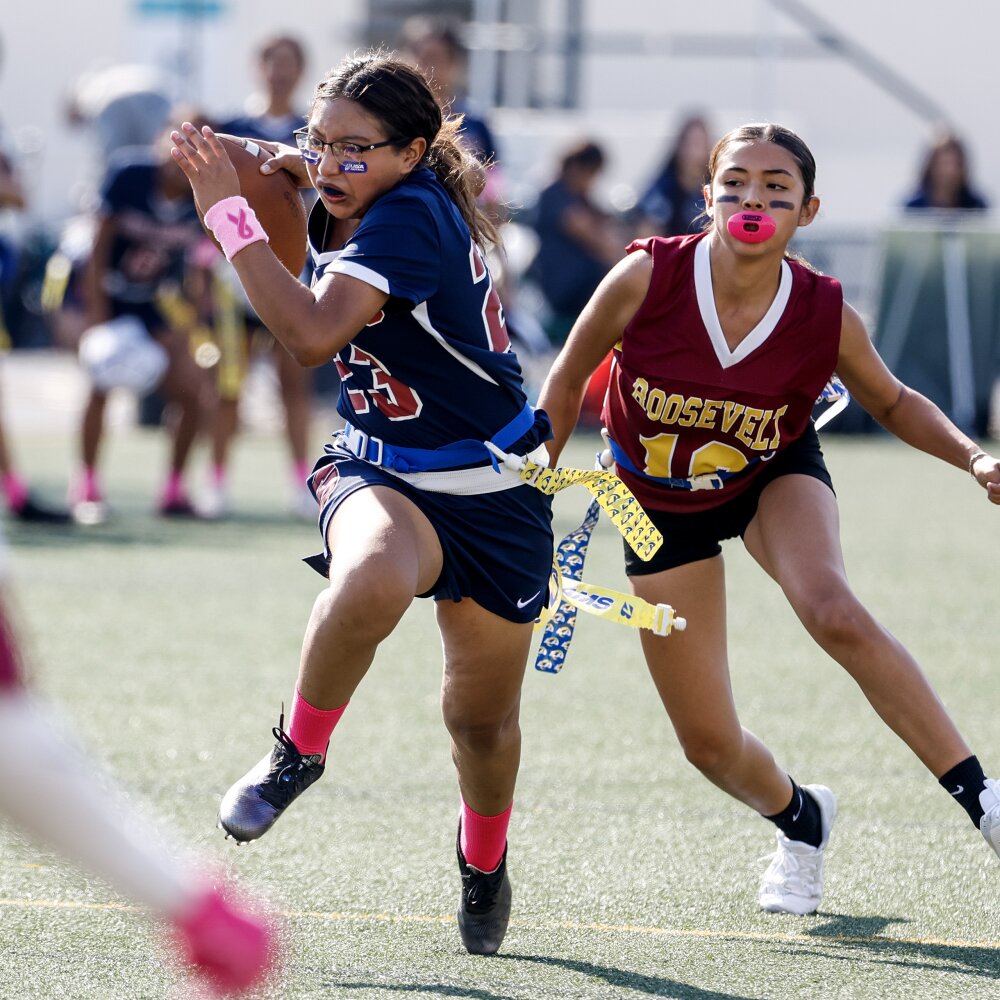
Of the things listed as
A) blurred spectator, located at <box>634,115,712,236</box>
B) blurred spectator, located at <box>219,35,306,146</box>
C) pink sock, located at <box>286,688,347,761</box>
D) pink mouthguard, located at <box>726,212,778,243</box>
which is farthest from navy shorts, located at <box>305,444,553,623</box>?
blurred spectator, located at <box>634,115,712,236</box>

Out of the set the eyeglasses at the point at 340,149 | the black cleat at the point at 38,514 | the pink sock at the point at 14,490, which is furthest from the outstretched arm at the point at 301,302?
the black cleat at the point at 38,514

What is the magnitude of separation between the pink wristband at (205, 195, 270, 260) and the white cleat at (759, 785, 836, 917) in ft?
5.43

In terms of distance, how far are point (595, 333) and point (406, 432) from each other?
0.53m

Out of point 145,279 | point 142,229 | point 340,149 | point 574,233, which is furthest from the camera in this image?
point 574,233

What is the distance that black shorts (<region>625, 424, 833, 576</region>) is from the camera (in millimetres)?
3828

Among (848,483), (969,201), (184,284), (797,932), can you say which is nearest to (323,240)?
(797,932)

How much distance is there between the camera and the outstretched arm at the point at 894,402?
3.68 meters

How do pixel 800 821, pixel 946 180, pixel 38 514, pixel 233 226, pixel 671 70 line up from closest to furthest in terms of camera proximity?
pixel 233 226
pixel 800 821
pixel 38 514
pixel 946 180
pixel 671 70

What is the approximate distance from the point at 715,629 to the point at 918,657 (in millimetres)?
2499

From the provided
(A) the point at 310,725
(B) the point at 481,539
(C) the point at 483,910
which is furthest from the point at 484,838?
(B) the point at 481,539

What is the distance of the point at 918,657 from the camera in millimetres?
6125

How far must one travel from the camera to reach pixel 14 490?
8469 millimetres

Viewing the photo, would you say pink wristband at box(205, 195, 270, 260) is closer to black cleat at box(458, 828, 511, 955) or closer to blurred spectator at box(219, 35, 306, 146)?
black cleat at box(458, 828, 511, 955)

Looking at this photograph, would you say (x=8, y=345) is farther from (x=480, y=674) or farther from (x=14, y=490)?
(x=480, y=674)
